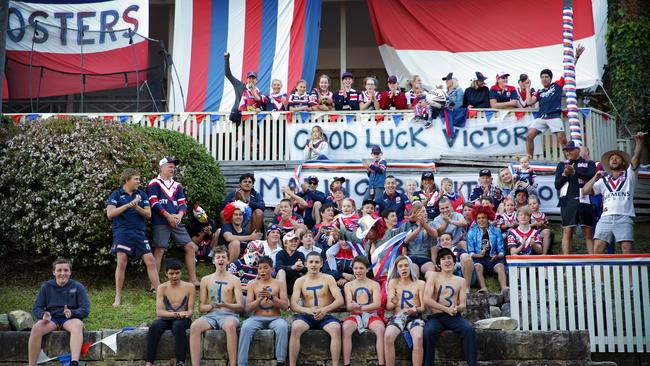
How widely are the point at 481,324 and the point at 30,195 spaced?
6495 mm

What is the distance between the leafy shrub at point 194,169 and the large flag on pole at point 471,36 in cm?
568

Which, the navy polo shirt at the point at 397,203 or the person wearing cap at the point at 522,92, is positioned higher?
the person wearing cap at the point at 522,92

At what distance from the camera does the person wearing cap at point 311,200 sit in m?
14.2

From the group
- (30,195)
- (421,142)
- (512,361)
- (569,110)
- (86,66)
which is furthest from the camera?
(86,66)

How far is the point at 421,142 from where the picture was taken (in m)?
16.5

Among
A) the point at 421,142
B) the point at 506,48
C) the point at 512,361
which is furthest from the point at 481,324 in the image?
the point at 506,48

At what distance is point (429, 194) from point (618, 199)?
292cm

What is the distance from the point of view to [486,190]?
47.1 ft

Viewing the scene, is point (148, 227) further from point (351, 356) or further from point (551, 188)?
point (551, 188)

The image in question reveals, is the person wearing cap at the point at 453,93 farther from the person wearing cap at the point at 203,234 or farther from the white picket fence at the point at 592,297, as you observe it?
the white picket fence at the point at 592,297

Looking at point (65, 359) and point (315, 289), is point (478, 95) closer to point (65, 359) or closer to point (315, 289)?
point (315, 289)

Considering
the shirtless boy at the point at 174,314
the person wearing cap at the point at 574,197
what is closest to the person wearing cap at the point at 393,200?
the person wearing cap at the point at 574,197

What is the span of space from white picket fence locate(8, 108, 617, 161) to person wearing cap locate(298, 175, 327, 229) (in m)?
1.86

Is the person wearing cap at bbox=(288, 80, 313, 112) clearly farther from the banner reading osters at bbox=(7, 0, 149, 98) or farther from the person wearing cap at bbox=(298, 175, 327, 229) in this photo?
the banner reading osters at bbox=(7, 0, 149, 98)
